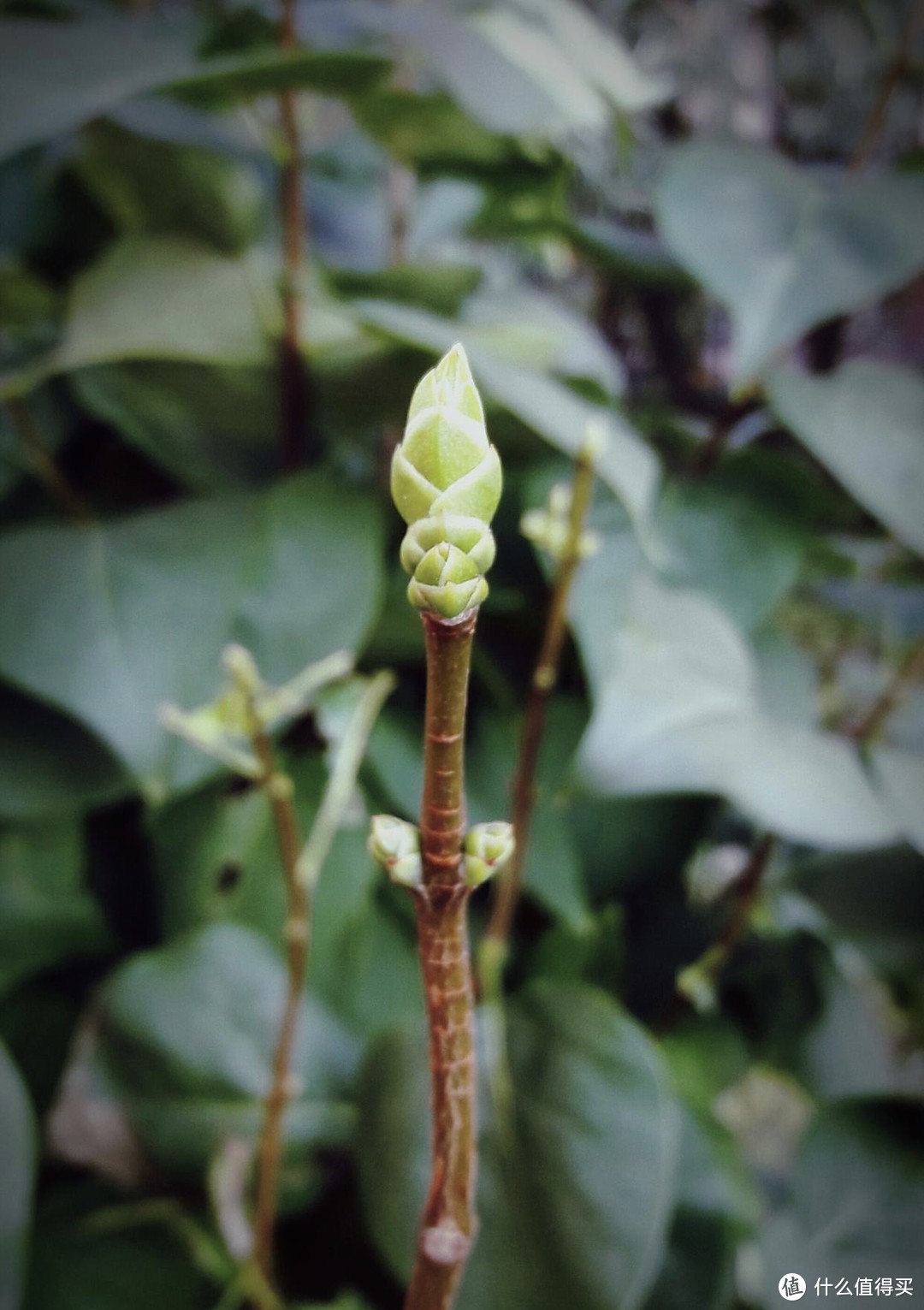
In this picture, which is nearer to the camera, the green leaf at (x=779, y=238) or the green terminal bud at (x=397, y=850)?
the green terminal bud at (x=397, y=850)

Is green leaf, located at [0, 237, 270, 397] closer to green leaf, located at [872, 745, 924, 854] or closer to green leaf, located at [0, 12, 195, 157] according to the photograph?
green leaf, located at [0, 12, 195, 157]

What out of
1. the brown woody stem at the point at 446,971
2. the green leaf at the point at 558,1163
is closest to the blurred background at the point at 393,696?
the green leaf at the point at 558,1163

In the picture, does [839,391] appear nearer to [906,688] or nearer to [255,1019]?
[906,688]

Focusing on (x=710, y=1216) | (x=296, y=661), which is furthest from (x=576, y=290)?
(x=710, y=1216)

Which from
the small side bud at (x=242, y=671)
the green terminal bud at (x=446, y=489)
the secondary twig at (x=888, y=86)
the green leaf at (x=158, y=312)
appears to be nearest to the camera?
the green terminal bud at (x=446, y=489)

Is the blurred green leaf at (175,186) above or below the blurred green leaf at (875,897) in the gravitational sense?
above

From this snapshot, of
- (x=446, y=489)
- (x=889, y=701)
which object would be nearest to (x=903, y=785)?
(x=889, y=701)

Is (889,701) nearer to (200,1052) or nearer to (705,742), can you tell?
(705,742)

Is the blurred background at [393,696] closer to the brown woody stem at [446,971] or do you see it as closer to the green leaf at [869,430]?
the green leaf at [869,430]
